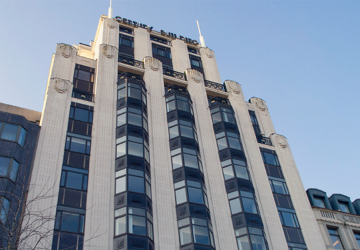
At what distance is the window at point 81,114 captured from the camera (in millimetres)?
33625

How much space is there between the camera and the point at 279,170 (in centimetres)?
3862

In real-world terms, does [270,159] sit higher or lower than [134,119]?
→ lower

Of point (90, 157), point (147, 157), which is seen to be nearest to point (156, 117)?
point (147, 157)

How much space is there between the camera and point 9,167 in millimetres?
25484

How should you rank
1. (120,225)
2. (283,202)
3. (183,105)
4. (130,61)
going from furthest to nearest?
1. (130,61)
2. (183,105)
3. (283,202)
4. (120,225)

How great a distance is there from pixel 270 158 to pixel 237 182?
7.47 m

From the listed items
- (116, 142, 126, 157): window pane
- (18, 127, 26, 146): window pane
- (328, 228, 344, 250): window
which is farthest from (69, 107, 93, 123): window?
(328, 228, 344, 250): window

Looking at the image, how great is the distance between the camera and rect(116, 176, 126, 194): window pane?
29009 millimetres

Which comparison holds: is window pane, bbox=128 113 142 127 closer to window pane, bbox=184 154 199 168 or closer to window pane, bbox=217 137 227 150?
window pane, bbox=184 154 199 168

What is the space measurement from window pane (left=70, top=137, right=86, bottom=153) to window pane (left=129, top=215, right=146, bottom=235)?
24.6 ft

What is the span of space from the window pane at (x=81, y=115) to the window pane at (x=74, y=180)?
626 cm

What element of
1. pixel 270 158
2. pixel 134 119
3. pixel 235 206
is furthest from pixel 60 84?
pixel 270 158

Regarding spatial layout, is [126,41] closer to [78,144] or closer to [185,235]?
[78,144]

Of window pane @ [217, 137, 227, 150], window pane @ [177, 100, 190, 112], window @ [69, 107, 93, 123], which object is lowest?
window pane @ [217, 137, 227, 150]
